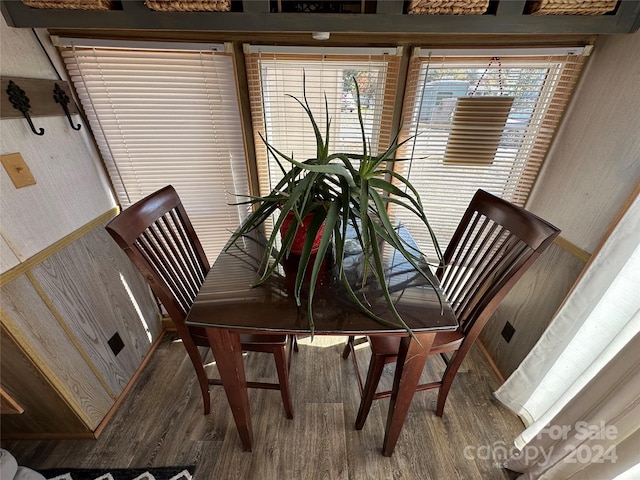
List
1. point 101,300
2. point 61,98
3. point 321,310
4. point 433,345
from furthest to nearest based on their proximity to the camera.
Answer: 1. point 101,300
2. point 61,98
3. point 433,345
4. point 321,310

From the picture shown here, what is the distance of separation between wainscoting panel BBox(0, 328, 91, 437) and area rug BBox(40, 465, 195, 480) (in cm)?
14

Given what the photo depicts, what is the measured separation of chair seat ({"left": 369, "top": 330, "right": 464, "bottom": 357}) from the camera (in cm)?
104

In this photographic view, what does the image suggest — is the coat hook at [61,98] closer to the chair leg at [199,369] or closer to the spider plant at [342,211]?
the spider plant at [342,211]

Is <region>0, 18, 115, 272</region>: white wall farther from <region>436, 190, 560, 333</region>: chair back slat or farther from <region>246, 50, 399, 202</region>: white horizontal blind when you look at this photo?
<region>436, 190, 560, 333</region>: chair back slat

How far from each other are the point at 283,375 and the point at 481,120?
5.19 feet

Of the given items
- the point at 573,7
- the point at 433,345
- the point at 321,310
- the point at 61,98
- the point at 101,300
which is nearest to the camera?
the point at 321,310

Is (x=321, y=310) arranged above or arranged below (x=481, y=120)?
below

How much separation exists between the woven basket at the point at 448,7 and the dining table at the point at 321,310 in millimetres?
930

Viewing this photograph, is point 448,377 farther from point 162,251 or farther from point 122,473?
point 122,473

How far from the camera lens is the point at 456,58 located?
1.25 m

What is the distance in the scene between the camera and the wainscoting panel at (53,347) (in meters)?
0.95

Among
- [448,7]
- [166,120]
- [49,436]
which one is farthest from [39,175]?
[448,7]

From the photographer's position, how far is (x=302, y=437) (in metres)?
1.26

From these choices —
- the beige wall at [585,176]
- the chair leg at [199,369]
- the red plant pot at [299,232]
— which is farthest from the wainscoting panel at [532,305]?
the chair leg at [199,369]
